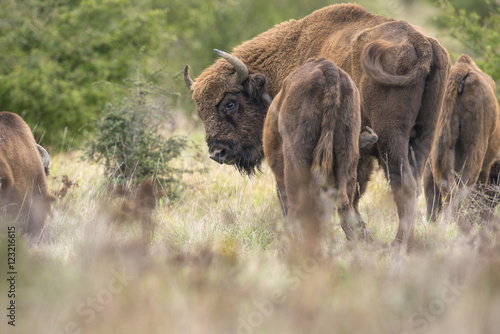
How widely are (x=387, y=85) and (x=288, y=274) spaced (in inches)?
96.0

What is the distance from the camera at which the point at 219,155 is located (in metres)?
7.11

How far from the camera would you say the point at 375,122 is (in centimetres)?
552

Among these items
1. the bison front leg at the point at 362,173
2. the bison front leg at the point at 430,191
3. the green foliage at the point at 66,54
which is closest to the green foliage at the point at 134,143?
the green foliage at the point at 66,54

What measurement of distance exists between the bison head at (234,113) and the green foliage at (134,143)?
3.72ft

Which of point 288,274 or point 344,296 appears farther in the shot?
point 288,274

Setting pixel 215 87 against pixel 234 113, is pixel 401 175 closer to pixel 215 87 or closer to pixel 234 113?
pixel 234 113

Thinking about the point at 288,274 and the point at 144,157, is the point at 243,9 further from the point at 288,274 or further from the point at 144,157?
the point at 288,274

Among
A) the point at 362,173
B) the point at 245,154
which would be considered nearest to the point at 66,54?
the point at 245,154

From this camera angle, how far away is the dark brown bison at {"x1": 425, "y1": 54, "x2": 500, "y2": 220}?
6.72m

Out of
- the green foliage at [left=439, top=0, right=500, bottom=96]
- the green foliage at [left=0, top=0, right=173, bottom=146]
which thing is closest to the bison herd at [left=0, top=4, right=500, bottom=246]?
the green foliage at [left=439, top=0, right=500, bottom=96]

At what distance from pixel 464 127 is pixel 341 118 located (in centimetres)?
252

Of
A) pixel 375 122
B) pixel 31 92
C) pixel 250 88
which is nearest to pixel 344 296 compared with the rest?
pixel 375 122

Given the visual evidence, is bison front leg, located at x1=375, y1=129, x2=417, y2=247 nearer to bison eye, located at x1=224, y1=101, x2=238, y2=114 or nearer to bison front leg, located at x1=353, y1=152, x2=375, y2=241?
bison front leg, located at x1=353, y1=152, x2=375, y2=241

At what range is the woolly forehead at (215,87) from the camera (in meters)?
7.20
